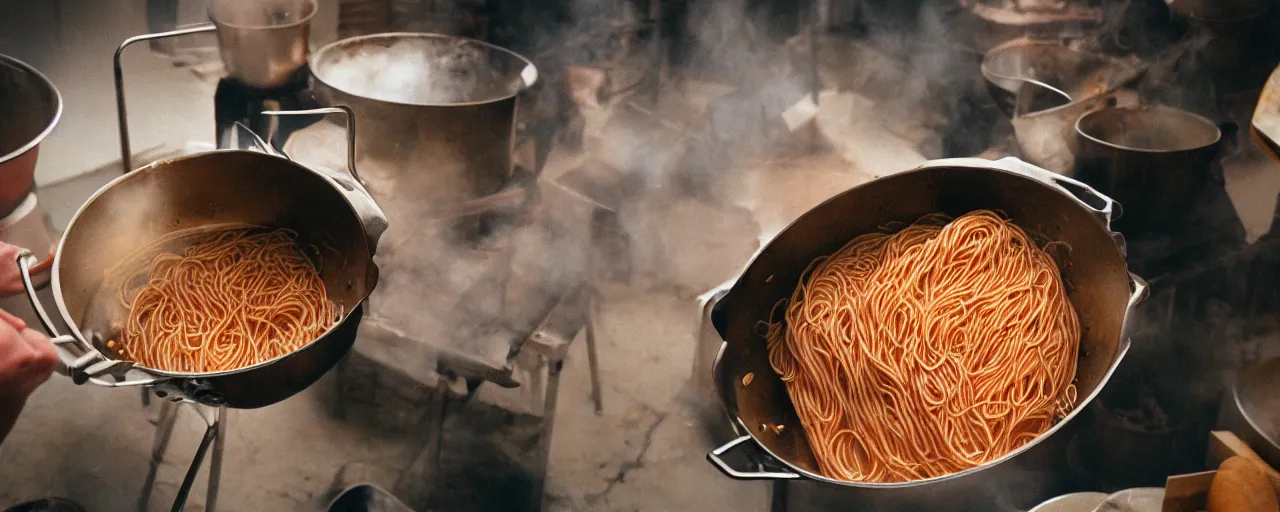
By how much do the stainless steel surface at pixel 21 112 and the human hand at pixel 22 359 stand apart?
623 mm

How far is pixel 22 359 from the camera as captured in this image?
5.85 ft

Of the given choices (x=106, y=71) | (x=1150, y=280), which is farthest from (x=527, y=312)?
(x=1150, y=280)

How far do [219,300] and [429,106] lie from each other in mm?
732

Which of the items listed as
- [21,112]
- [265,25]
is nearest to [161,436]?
[21,112]

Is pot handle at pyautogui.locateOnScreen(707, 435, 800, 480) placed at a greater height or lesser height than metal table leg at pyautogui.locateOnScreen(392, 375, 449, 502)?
greater

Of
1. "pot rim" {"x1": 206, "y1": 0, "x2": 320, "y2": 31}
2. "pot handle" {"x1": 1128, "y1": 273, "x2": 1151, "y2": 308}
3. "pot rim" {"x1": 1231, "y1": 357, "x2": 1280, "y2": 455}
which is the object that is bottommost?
"pot rim" {"x1": 1231, "y1": 357, "x2": 1280, "y2": 455}

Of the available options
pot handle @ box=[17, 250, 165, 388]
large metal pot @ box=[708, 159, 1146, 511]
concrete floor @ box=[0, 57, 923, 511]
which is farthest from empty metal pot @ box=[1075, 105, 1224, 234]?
pot handle @ box=[17, 250, 165, 388]

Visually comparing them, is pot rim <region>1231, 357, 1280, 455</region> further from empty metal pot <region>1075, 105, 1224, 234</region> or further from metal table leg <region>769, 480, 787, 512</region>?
metal table leg <region>769, 480, 787, 512</region>

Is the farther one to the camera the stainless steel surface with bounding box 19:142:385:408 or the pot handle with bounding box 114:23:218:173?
the pot handle with bounding box 114:23:218:173

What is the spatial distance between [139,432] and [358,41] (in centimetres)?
128

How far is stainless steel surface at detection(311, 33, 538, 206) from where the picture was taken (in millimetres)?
2520

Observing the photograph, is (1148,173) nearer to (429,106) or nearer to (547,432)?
(547,432)

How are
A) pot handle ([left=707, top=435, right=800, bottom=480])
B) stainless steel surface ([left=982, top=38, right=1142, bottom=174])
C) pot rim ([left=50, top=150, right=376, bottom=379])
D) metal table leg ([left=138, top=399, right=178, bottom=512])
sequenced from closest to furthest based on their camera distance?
pot handle ([left=707, top=435, right=800, bottom=480]), pot rim ([left=50, top=150, right=376, bottom=379]), metal table leg ([left=138, top=399, right=178, bottom=512]), stainless steel surface ([left=982, top=38, right=1142, bottom=174])

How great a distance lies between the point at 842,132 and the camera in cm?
374
